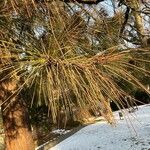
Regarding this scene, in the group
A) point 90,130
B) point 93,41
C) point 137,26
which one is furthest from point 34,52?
point 90,130

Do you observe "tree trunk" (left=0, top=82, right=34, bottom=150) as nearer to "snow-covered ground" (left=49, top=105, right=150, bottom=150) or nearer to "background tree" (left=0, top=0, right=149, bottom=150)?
"background tree" (left=0, top=0, right=149, bottom=150)

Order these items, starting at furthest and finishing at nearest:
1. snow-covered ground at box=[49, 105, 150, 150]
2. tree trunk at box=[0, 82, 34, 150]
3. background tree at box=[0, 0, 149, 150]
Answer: snow-covered ground at box=[49, 105, 150, 150]
tree trunk at box=[0, 82, 34, 150]
background tree at box=[0, 0, 149, 150]

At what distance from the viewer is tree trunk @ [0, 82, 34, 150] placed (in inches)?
158

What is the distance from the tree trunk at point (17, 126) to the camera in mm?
4025

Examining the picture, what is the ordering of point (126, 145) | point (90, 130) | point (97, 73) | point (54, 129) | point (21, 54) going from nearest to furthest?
point (97, 73), point (21, 54), point (126, 145), point (90, 130), point (54, 129)

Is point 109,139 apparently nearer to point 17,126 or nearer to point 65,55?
point 17,126

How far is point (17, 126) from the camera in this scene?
418 cm

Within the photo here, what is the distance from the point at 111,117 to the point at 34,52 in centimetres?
55

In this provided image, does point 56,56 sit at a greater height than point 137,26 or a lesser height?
lesser

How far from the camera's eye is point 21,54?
264 centimetres

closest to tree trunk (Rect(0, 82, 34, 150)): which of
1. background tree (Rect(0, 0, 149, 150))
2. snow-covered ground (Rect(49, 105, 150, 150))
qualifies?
background tree (Rect(0, 0, 149, 150))

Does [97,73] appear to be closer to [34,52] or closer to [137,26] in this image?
[34,52]

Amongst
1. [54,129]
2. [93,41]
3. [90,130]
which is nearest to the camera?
[93,41]

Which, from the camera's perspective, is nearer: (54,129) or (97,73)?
(97,73)
